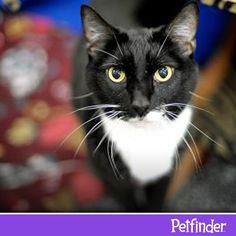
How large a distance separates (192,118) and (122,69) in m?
0.18

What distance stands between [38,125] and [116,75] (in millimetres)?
325

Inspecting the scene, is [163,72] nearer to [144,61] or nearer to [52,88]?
[144,61]

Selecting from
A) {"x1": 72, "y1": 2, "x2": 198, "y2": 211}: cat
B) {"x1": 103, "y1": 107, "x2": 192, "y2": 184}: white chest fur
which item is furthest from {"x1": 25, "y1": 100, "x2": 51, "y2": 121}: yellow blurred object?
{"x1": 103, "y1": 107, "x2": 192, "y2": 184}: white chest fur

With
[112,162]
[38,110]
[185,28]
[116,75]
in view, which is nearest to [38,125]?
[38,110]

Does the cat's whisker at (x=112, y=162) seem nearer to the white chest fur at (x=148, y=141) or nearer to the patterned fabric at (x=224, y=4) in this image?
the white chest fur at (x=148, y=141)

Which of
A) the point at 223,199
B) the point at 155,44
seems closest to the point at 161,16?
the point at 155,44

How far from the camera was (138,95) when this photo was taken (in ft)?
2.38

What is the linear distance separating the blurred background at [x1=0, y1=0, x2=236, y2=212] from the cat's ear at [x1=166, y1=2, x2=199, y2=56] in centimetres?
12

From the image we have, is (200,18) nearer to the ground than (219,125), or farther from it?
farther from it

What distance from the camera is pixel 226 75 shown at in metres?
0.96

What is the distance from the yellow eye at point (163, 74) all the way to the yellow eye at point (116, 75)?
2.1 inches
